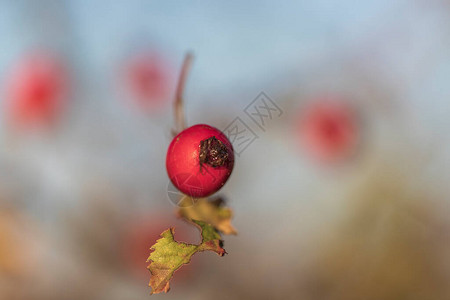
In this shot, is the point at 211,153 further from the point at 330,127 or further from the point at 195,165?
the point at 330,127

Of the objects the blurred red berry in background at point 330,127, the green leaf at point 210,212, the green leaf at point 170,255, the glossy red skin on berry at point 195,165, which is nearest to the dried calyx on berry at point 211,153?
the glossy red skin on berry at point 195,165

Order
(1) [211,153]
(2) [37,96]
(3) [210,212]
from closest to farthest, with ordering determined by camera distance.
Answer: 1. (1) [211,153]
2. (3) [210,212]
3. (2) [37,96]

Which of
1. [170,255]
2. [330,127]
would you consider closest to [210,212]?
[170,255]

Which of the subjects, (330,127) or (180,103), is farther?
(330,127)

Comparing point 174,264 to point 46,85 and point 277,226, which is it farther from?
point 277,226

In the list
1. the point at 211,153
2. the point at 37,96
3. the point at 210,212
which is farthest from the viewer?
the point at 37,96

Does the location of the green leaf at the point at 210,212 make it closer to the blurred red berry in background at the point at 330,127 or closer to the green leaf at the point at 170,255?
the green leaf at the point at 170,255
